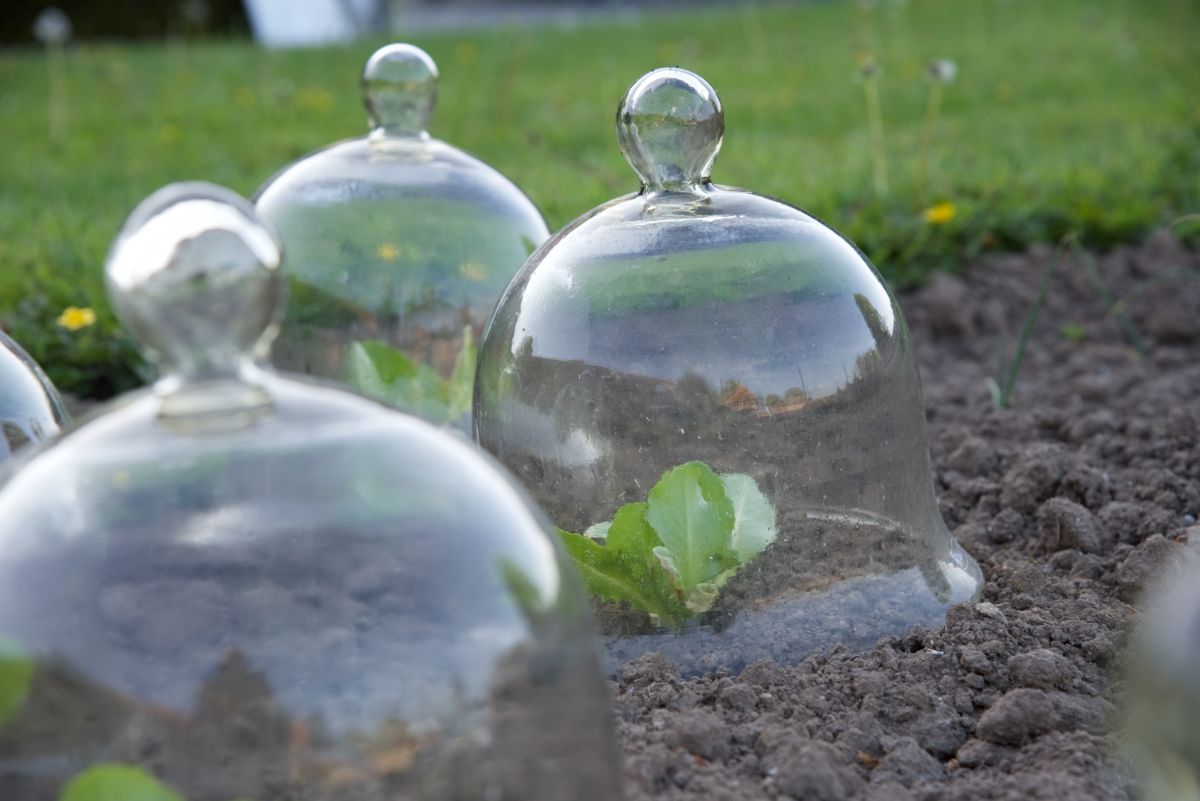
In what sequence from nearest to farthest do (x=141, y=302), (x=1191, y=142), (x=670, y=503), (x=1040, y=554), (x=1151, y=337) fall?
(x=141, y=302) → (x=670, y=503) → (x=1040, y=554) → (x=1151, y=337) → (x=1191, y=142)

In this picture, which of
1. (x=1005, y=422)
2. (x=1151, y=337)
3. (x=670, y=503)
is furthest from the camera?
(x=1151, y=337)

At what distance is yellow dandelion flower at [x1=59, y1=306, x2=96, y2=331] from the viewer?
3432 mm

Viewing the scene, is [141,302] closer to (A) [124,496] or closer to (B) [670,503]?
(A) [124,496]

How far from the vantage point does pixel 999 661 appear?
189 centimetres

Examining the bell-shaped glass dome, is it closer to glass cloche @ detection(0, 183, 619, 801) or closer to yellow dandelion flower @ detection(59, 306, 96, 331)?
glass cloche @ detection(0, 183, 619, 801)

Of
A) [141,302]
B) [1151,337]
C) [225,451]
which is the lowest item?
[1151,337]

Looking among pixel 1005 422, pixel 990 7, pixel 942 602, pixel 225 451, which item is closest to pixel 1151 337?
pixel 1005 422

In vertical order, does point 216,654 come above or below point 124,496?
below

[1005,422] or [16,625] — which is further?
[1005,422]

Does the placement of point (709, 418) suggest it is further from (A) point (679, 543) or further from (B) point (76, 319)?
(B) point (76, 319)

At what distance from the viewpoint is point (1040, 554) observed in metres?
2.36

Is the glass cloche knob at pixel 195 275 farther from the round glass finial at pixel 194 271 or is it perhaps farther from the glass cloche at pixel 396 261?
the glass cloche at pixel 396 261

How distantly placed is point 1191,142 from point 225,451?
4.51 meters

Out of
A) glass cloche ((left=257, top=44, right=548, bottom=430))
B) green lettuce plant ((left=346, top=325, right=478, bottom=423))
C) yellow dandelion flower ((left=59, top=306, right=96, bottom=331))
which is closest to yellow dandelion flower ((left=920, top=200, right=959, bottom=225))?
glass cloche ((left=257, top=44, right=548, bottom=430))
